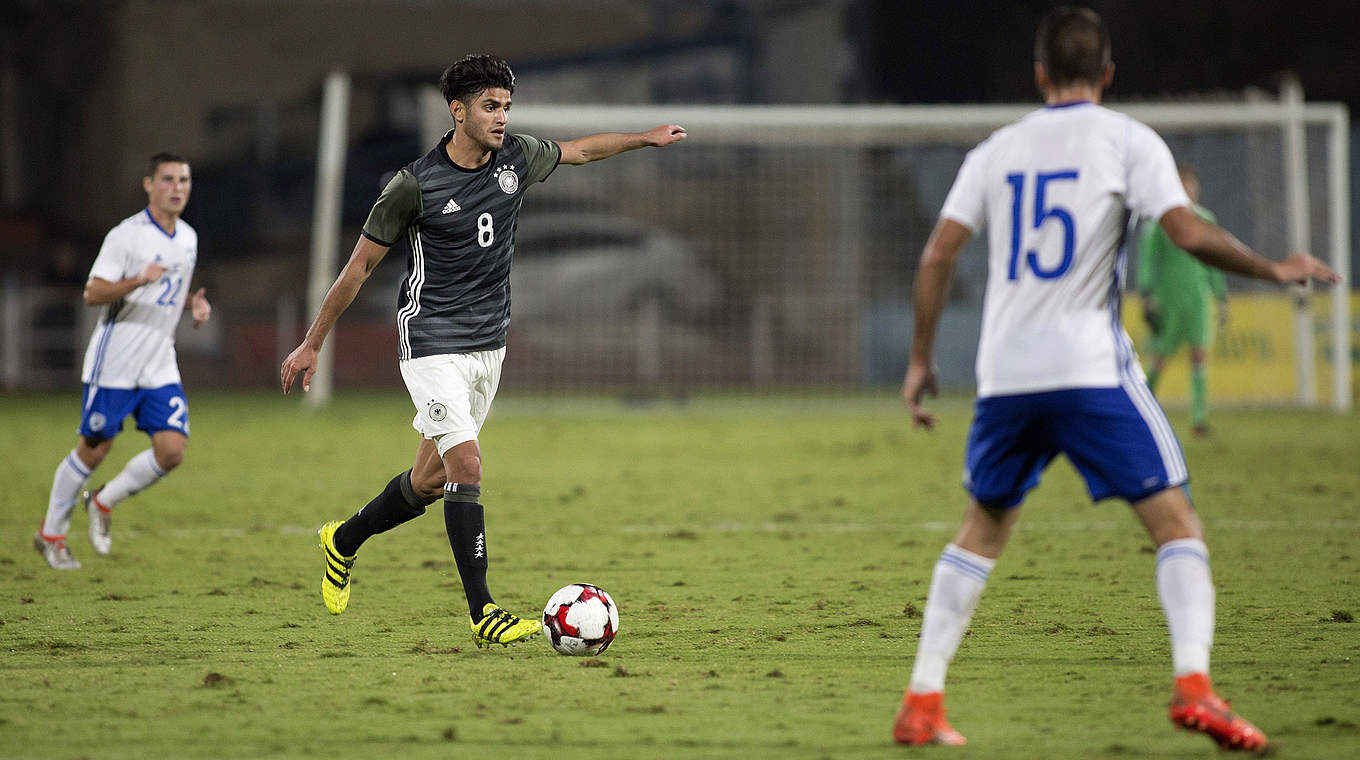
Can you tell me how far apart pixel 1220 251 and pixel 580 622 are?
2546 mm

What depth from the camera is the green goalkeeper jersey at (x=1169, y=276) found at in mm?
13562

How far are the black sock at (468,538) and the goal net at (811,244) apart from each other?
11996 millimetres

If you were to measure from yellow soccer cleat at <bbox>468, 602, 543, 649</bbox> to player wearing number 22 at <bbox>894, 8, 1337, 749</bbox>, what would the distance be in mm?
1848

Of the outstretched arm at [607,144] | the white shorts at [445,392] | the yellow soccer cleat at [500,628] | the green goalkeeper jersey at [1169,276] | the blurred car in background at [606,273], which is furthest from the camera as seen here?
the blurred car in background at [606,273]

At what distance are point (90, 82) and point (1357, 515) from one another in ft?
103

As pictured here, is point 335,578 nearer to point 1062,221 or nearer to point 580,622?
point 580,622

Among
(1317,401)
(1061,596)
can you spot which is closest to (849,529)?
(1061,596)

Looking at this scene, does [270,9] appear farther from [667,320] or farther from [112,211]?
[667,320]

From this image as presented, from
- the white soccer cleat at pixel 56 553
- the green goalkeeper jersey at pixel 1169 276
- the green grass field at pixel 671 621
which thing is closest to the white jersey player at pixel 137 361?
the white soccer cleat at pixel 56 553

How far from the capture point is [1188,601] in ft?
13.2

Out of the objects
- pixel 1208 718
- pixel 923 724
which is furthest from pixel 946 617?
pixel 1208 718

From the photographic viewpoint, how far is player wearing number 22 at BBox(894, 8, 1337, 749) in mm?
4051

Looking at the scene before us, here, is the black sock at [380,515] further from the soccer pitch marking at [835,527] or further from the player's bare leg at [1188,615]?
the player's bare leg at [1188,615]

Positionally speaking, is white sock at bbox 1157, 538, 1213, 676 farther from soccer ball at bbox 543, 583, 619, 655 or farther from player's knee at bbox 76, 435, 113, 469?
player's knee at bbox 76, 435, 113, 469
